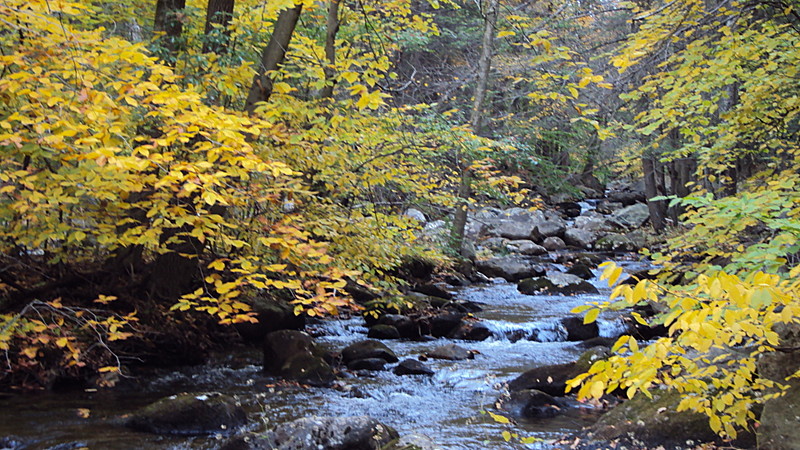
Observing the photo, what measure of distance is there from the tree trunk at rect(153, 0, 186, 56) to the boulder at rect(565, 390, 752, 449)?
5.79m

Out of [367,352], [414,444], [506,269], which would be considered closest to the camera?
[414,444]

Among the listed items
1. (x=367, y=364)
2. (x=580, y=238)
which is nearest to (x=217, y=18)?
(x=367, y=364)

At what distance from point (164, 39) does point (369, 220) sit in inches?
125

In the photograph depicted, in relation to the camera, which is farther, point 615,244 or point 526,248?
point 615,244

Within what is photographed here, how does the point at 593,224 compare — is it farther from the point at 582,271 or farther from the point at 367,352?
the point at 367,352

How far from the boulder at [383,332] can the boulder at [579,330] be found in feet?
9.24

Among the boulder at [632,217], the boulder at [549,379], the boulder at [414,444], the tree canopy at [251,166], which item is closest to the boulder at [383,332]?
the tree canopy at [251,166]

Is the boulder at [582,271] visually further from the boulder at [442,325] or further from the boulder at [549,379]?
the boulder at [549,379]

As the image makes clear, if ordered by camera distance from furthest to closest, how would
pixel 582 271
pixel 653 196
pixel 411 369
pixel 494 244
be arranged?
pixel 494 244
pixel 653 196
pixel 582 271
pixel 411 369

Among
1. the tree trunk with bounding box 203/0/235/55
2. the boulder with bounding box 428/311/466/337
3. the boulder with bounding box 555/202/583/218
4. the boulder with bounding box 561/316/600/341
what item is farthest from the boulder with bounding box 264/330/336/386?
the boulder with bounding box 555/202/583/218

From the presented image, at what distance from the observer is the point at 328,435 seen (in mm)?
4895

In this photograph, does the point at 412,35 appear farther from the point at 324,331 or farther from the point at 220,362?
the point at 220,362

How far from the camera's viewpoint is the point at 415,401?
6.65m

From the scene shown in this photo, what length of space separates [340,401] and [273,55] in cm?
393
